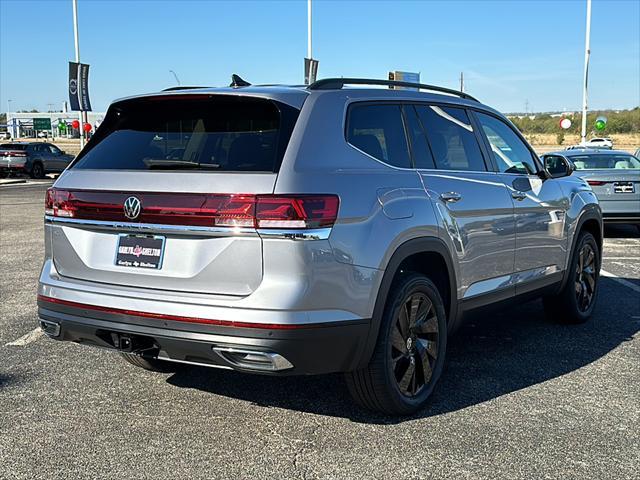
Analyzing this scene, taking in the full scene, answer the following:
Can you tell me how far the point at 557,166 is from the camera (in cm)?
616

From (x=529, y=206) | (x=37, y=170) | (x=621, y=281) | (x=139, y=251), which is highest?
(x=529, y=206)

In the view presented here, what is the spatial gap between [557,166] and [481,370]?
202cm

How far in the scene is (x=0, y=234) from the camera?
42.2ft

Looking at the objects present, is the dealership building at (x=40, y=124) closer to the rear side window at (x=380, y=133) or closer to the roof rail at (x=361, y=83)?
the roof rail at (x=361, y=83)

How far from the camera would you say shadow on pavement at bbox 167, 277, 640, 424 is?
177 inches

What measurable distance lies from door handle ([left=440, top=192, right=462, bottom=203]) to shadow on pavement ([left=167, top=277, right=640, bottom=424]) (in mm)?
851

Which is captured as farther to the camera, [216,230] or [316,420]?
[316,420]

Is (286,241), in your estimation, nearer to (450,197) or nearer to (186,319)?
(186,319)

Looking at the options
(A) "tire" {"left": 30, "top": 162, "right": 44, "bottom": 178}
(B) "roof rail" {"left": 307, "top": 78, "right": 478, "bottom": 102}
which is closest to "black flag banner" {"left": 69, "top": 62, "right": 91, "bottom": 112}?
(A) "tire" {"left": 30, "top": 162, "right": 44, "bottom": 178}

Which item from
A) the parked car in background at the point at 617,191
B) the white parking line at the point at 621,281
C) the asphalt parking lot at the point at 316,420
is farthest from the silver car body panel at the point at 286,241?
the parked car in background at the point at 617,191

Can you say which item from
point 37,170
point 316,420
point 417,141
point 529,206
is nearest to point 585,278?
point 529,206

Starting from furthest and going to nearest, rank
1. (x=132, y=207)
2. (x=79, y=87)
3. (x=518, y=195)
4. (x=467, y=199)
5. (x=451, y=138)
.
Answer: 1. (x=79, y=87)
2. (x=518, y=195)
3. (x=451, y=138)
4. (x=467, y=199)
5. (x=132, y=207)

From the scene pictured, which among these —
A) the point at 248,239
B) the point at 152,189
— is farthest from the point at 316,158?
the point at 152,189

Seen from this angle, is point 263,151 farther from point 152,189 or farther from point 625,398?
point 625,398
